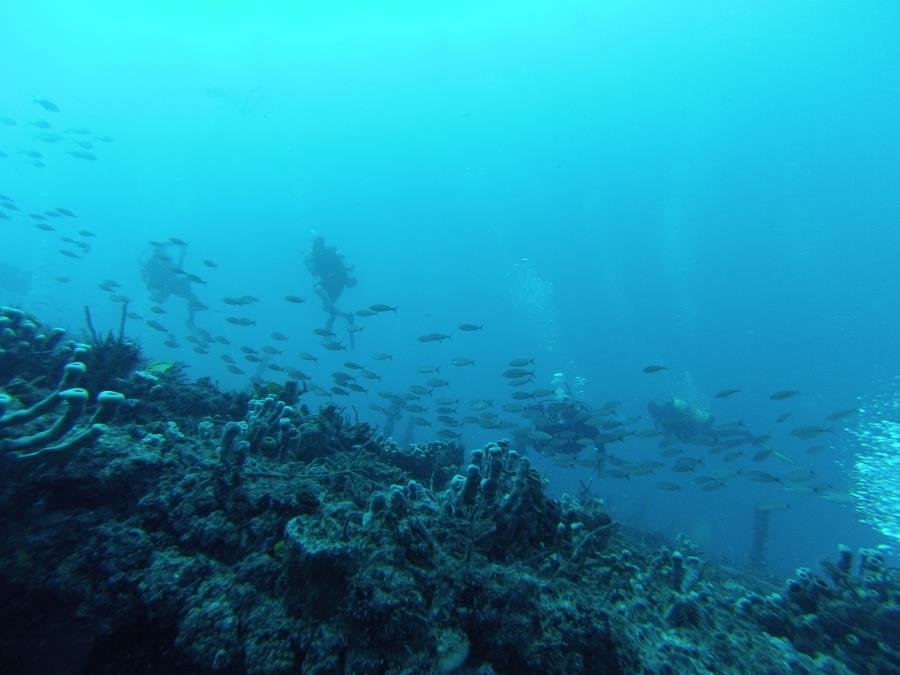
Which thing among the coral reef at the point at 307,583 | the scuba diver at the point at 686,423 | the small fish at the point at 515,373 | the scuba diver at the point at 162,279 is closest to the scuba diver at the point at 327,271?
the scuba diver at the point at 162,279

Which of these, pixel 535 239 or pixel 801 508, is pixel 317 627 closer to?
pixel 801 508

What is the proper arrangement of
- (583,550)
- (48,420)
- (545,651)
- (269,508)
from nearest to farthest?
(545,651)
(269,508)
(48,420)
(583,550)

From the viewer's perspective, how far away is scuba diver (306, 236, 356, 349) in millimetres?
26375

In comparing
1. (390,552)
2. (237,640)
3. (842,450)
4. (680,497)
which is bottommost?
(237,640)

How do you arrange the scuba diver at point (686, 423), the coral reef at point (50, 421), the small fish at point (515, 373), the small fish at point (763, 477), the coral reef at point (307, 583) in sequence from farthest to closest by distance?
the scuba diver at point (686, 423)
the small fish at point (515, 373)
the small fish at point (763, 477)
the coral reef at point (50, 421)
the coral reef at point (307, 583)

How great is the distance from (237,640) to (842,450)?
104030mm

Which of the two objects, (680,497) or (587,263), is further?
(587,263)

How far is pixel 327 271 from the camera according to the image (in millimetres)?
26484

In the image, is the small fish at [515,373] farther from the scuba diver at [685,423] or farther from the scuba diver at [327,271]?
the scuba diver at [327,271]

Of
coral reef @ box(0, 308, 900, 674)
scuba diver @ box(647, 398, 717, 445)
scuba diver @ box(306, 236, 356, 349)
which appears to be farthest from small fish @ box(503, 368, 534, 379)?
scuba diver @ box(306, 236, 356, 349)

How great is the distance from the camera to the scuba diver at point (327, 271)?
26.4m

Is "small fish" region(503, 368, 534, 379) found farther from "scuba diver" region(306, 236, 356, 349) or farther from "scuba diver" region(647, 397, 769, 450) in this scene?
"scuba diver" region(306, 236, 356, 349)

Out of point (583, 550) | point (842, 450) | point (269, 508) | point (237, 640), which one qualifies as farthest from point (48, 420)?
point (842, 450)

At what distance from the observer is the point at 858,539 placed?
6078 cm
